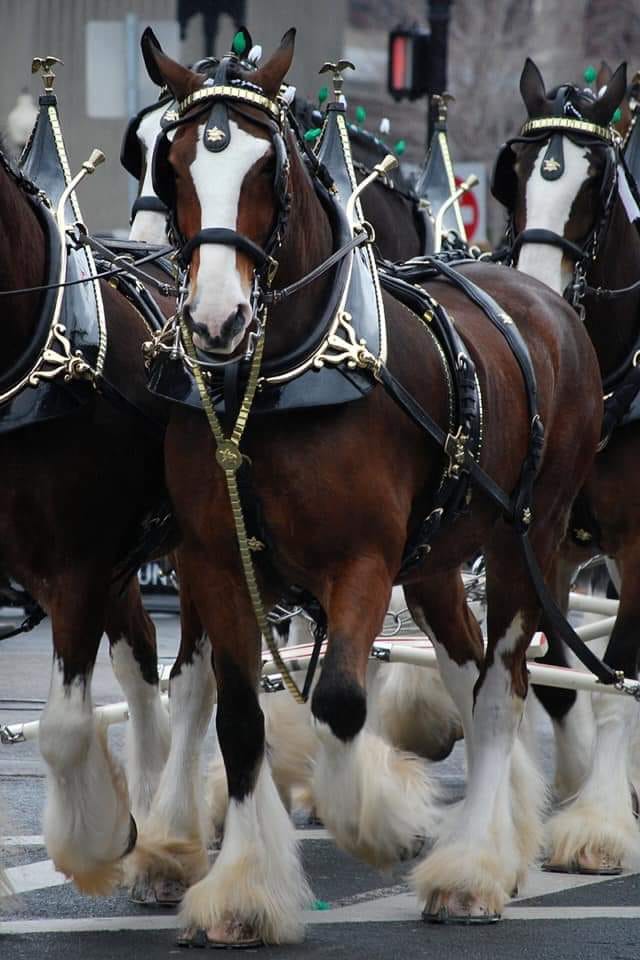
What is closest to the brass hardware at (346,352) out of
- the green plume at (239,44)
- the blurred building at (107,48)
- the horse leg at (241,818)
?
the horse leg at (241,818)

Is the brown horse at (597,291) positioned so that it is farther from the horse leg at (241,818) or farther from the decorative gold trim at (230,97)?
the decorative gold trim at (230,97)

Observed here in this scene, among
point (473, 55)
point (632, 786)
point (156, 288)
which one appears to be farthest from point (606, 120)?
point (473, 55)

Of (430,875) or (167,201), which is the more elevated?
(167,201)

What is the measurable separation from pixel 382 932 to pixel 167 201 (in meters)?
2.22

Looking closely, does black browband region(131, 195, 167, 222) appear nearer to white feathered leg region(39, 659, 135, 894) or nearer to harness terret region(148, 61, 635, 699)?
harness terret region(148, 61, 635, 699)

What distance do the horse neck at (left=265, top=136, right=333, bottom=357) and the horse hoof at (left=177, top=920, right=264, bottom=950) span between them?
5.18ft

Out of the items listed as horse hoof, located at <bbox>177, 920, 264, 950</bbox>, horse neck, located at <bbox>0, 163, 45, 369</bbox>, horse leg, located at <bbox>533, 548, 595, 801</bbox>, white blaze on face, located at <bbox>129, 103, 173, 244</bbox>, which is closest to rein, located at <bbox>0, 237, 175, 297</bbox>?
horse neck, located at <bbox>0, 163, 45, 369</bbox>

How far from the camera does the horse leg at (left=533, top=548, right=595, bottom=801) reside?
8117 mm

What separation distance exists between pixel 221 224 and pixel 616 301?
8.96 ft

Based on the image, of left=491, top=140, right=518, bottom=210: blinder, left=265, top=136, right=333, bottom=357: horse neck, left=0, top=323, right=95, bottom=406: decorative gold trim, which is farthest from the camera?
left=491, top=140, right=518, bottom=210: blinder

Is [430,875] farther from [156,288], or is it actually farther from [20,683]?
[20,683]

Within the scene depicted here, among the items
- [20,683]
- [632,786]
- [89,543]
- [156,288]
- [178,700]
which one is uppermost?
[156,288]

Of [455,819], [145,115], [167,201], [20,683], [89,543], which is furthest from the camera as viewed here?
[20,683]

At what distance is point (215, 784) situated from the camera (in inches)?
299
